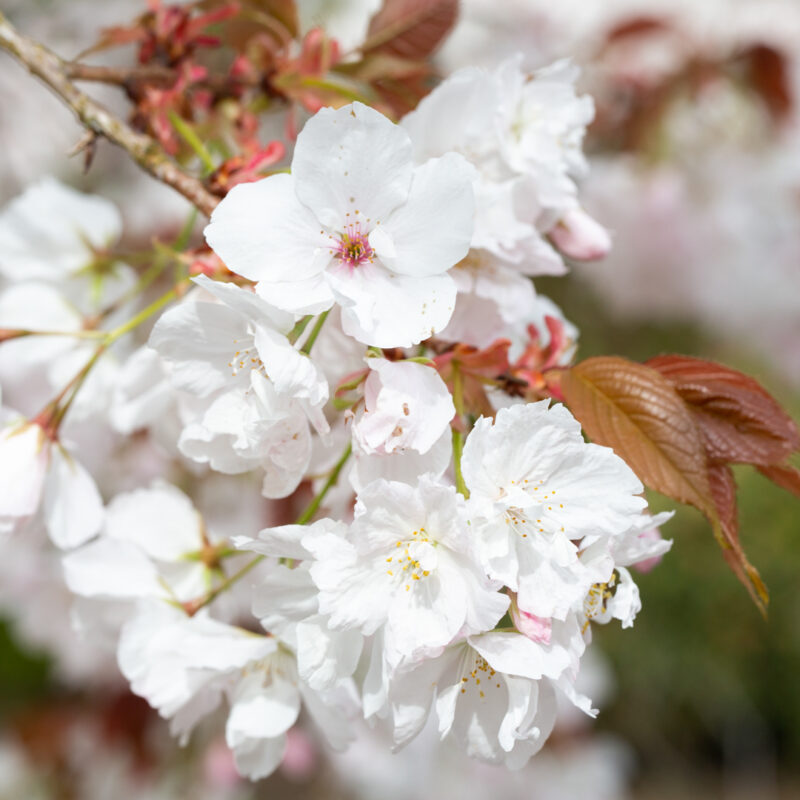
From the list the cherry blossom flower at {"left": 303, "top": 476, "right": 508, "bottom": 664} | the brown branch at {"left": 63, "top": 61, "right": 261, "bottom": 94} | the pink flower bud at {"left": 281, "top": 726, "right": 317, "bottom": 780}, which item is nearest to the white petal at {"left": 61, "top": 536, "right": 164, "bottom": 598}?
the cherry blossom flower at {"left": 303, "top": 476, "right": 508, "bottom": 664}

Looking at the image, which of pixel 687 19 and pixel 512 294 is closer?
pixel 512 294

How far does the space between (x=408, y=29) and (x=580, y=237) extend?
0.80 feet

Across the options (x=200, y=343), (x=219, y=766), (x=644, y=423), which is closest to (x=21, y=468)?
(x=200, y=343)

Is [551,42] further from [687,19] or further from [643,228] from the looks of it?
[643,228]

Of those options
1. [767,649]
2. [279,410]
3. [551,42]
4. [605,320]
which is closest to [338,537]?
[279,410]

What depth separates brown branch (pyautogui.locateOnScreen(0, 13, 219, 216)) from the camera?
21.8 inches

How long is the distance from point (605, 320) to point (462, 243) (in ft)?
6.37

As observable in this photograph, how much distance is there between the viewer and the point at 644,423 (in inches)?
18.9

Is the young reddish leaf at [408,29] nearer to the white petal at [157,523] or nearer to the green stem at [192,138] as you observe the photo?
the green stem at [192,138]

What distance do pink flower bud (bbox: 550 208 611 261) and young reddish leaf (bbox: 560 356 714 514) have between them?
14 centimetres

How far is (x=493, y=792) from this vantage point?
7.41ft

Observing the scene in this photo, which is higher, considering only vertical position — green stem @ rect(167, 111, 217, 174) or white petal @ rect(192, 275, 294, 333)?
green stem @ rect(167, 111, 217, 174)

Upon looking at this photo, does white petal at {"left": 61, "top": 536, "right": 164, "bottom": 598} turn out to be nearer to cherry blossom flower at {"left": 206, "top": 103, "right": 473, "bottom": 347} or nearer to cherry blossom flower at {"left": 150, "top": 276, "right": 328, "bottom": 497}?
cherry blossom flower at {"left": 150, "top": 276, "right": 328, "bottom": 497}

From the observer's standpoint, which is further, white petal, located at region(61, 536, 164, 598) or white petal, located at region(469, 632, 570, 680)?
white petal, located at region(61, 536, 164, 598)
